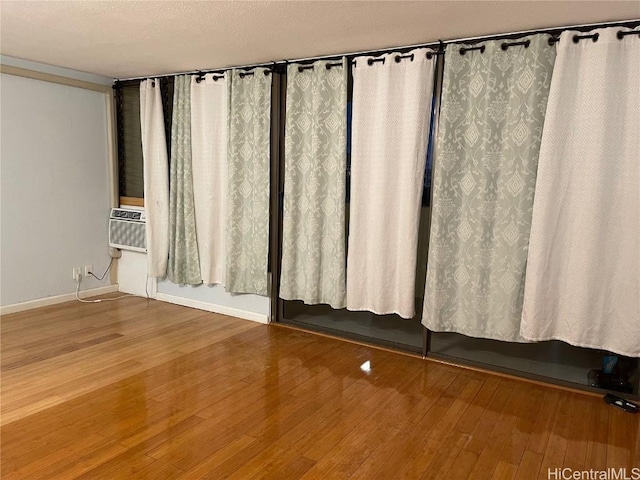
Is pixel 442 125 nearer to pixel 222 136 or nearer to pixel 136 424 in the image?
pixel 222 136

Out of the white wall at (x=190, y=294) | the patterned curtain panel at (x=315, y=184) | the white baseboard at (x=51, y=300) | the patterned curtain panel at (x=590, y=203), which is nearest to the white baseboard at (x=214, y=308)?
the white wall at (x=190, y=294)

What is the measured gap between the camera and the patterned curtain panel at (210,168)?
4.31 meters

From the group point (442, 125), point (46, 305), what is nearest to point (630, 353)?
point (442, 125)

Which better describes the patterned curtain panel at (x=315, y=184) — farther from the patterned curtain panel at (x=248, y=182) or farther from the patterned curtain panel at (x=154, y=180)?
the patterned curtain panel at (x=154, y=180)

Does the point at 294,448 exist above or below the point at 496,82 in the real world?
below

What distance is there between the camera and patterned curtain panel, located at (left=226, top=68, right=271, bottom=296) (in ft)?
13.3

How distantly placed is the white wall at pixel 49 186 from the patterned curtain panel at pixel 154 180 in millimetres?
624

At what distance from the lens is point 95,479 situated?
2.08 m

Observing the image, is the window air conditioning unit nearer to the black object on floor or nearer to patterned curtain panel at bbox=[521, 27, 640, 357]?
patterned curtain panel at bbox=[521, 27, 640, 357]

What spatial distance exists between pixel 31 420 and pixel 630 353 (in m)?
3.44

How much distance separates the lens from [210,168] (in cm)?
440

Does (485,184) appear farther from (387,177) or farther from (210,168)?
(210,168)

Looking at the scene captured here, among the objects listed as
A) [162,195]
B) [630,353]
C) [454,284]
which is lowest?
[630,353]

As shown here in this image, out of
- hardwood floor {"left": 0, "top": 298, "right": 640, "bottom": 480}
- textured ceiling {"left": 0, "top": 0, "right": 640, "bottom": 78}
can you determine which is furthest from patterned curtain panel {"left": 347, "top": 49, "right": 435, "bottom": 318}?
hardwood floor {"left": 0, "top": 298, "right": 640, "bottom": 480}
